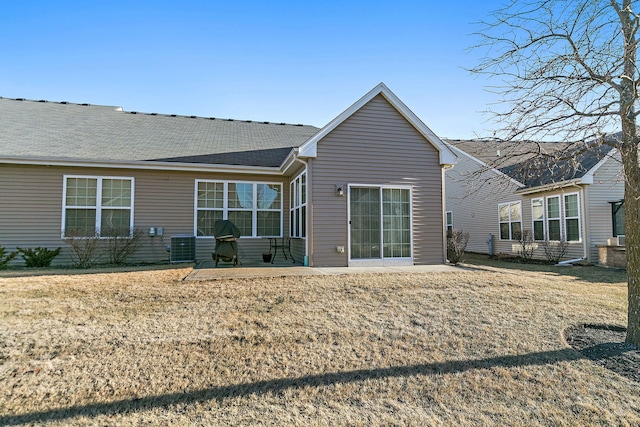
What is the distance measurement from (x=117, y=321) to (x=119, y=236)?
6.05 metres

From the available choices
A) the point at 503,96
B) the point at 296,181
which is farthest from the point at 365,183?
the point at 503,96

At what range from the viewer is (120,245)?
31.5 feet

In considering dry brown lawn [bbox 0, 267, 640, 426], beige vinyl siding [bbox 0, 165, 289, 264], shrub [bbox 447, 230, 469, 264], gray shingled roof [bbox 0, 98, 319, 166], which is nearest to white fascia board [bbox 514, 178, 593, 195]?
shrub [bbox 447, 230, 469, 264]

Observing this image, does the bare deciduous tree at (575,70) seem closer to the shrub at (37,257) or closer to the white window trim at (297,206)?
the white window trim at (297,206)

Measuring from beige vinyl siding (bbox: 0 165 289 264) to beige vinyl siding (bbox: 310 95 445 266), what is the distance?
9.70 feet

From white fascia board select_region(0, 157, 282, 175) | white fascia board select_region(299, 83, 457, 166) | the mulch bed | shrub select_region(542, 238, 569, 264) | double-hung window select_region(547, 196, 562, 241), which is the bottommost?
the mulch bed

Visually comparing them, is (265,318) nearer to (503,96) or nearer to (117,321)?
(117,321)

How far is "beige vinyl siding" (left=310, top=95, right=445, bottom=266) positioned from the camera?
861 centimetres

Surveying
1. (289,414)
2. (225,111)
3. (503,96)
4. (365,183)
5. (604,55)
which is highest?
(225,111)

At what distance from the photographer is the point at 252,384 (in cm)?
304

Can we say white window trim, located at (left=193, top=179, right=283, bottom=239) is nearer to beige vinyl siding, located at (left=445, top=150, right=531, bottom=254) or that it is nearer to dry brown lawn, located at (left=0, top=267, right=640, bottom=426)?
dry brown lawn, located at (left=0, top=267, right=640, bottom=426)

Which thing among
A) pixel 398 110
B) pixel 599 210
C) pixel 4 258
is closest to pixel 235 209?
pixel 398 110

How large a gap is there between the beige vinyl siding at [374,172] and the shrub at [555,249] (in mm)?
5812

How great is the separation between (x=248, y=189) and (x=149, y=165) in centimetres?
294
